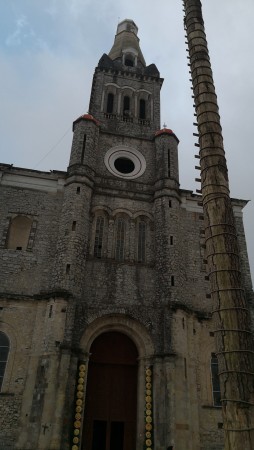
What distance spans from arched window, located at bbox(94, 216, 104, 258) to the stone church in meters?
0.06

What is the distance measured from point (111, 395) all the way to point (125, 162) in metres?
14.1

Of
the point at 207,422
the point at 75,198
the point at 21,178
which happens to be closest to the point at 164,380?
the point at 207,422

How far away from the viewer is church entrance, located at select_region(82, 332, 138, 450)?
1739cm

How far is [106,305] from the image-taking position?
19125 millimetres

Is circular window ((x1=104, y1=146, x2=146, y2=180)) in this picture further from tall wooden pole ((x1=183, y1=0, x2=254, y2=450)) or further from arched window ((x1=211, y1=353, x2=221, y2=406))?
tall wooden pole ((x1=183, y1=0, x2=254, y2=450))

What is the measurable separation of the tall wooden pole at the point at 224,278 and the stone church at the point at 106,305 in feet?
33.5

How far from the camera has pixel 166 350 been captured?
18.0 m

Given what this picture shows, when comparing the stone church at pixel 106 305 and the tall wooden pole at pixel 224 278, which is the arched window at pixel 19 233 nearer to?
the stone church at pixel 106 305

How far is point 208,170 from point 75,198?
12613mm

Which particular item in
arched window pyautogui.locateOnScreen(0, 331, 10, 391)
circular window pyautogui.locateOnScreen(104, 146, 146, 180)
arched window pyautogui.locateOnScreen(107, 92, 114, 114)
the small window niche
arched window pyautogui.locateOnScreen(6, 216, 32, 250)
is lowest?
arched window pyautogui.locateOnScreen(0, 331, 10, 391)

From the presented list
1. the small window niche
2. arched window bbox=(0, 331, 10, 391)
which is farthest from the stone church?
the small window niche

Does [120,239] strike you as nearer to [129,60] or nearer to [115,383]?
[115,383]

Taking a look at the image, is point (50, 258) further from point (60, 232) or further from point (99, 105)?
point (99, 105)

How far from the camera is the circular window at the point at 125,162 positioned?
2417cm
